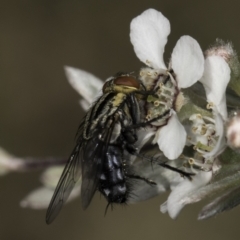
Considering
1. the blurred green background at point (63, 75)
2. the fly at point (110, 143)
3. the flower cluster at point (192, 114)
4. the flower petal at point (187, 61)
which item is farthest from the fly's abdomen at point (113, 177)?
the blurred green background at point (63, 75)

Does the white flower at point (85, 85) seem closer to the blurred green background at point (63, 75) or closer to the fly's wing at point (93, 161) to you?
the fly's wing at point (93, 161)

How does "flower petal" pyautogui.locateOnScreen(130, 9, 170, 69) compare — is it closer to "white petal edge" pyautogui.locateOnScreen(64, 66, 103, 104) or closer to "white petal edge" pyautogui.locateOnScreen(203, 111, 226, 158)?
"white petal edge" pyautogui.locateOnScreen(203, 111, 226, 158)

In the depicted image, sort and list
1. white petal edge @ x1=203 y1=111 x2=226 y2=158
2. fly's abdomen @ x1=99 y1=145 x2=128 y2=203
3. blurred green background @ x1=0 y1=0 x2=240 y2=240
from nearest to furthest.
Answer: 1. white petal edge @ x1=203 y1=111 x2=226 y2=158
2. fly's abdomen @ x1=99 y1=145 x2=128 y2=203
3. blurred green background @ x1=0 y1=0 x2=240 y2=240

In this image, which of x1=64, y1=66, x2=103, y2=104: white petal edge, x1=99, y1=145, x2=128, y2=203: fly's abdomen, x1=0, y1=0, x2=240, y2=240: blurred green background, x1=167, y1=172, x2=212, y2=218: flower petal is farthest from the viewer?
x1=0, y1=0, x2=240, y2=240: blurred green background

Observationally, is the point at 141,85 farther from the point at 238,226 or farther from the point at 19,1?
the point at 19,1

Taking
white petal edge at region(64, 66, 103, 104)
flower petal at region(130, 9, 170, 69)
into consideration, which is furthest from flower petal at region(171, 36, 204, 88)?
white petal edge at region(64, 66, 103, 104)

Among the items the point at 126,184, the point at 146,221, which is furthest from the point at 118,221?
the point at 126,184

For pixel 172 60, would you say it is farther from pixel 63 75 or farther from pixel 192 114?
pixel 63 75

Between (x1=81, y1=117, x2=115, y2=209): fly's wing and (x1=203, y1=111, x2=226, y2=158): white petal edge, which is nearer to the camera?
(x1=203, y1=111, x2=226, y2=158): white petal edge

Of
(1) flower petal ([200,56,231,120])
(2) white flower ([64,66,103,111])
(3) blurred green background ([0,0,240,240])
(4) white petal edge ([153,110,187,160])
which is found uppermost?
(1) flower petal ([200,56,231,120])
